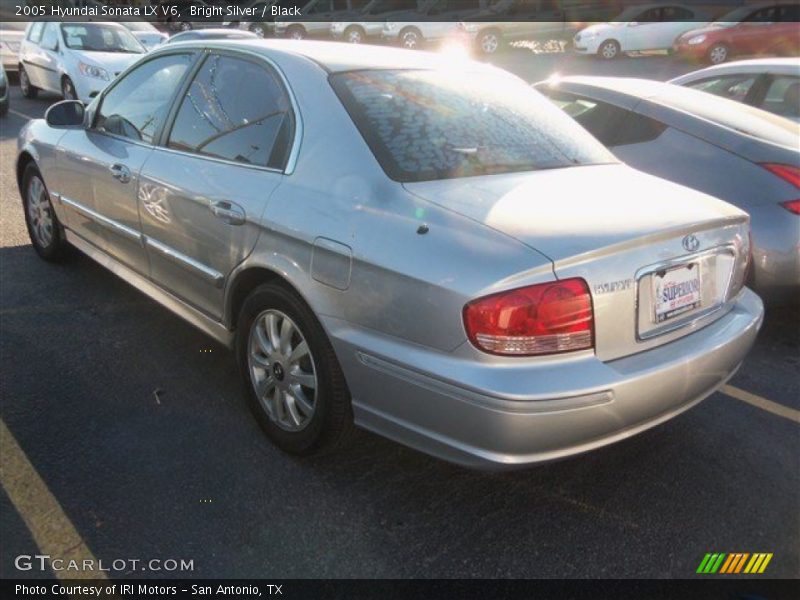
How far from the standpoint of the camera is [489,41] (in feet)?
80.8

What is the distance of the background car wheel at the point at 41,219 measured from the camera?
16.2 ft

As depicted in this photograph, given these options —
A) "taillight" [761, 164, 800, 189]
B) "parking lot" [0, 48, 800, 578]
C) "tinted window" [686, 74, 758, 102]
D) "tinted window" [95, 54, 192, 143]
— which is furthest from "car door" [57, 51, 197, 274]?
"tinted window" [686, 74, 758, 102]

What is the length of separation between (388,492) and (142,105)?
2.54m

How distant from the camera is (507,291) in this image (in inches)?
89.0

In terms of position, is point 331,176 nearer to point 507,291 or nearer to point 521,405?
point 507,291

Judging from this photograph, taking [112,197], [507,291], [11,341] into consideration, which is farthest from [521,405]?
[11,341]

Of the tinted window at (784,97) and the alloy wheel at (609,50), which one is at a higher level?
the tinted window at (784,97)

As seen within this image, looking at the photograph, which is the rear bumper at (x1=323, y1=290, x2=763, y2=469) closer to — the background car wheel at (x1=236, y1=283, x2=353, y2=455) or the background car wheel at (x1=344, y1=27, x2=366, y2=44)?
the background car wheel at (x1=236, y1=283, x2=353, y2=455)

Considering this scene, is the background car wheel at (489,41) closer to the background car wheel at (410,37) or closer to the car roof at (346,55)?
the background car wheel at (410,37)

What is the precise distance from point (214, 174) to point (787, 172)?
126 inches

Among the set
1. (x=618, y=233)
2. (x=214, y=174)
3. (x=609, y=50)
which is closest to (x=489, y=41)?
(x=609, y=50)

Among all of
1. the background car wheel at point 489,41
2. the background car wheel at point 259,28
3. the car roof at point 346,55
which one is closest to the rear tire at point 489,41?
the background car wheel at point 489,41

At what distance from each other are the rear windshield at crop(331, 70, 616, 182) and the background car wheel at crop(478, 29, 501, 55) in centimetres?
2239

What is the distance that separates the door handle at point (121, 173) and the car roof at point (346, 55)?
2.34 feet
